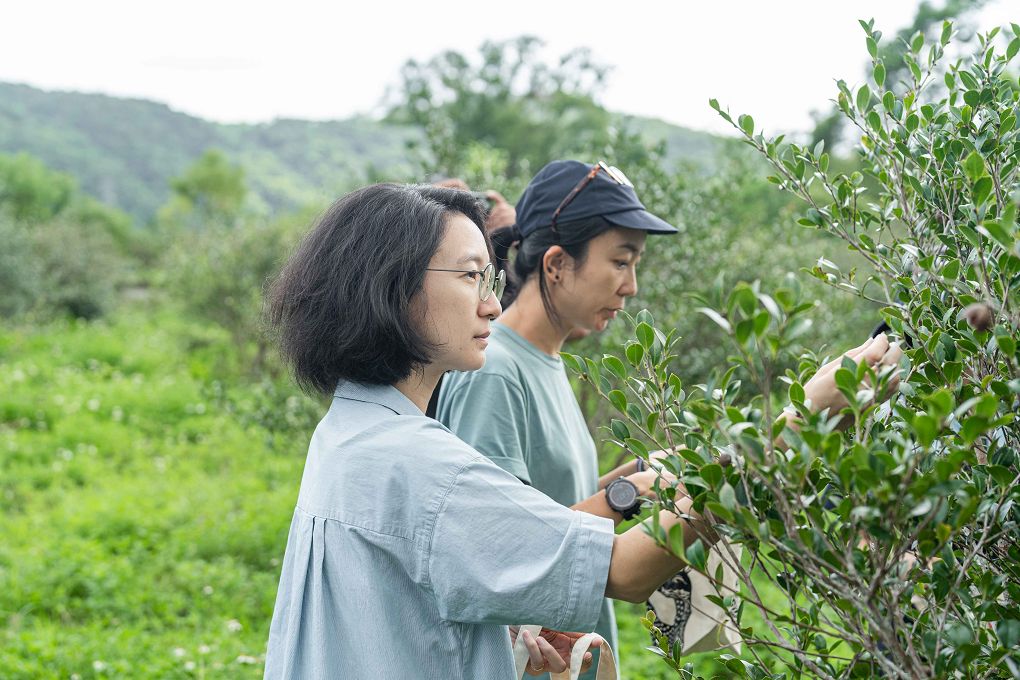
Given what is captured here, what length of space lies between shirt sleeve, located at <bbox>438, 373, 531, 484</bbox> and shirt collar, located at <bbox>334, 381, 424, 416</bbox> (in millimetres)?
432

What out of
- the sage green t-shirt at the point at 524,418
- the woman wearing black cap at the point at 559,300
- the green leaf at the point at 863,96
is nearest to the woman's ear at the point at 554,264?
the woman wearing black cap at the point at 559,300

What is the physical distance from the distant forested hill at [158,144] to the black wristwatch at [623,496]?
6538cm

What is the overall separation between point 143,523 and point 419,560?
6.66 m

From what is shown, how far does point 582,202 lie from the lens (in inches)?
101

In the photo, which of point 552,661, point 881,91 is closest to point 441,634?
point 552,661

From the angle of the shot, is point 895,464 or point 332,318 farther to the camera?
point 332,318

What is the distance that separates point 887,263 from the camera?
1641mm

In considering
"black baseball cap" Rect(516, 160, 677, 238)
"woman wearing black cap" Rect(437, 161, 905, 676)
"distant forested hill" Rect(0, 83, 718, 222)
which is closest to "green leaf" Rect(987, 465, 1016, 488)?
"woman wearing black cap" Rect(437, 161, 905, 676)

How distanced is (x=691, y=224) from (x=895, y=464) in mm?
4882

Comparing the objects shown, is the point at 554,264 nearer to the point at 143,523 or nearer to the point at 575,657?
the point at 575,657

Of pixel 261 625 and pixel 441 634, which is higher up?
pixel 441 634

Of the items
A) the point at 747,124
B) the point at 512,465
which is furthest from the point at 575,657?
the point at 747,124

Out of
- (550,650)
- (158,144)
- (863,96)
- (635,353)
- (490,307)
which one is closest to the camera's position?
(635,353)

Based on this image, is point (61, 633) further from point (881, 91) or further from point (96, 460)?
point (881, 91)
